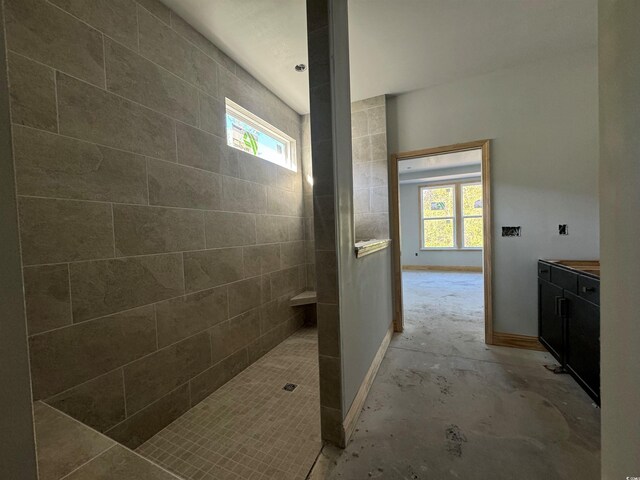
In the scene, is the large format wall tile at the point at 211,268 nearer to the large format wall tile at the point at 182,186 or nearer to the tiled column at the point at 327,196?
the large format wall tile at the point at 182,186

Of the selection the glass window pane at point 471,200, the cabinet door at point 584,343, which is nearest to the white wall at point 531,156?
the cabinet door at point 584,343

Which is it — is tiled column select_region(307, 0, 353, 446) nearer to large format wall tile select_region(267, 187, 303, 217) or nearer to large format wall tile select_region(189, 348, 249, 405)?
large format wall tile select_region(189, 348, 249, 405)

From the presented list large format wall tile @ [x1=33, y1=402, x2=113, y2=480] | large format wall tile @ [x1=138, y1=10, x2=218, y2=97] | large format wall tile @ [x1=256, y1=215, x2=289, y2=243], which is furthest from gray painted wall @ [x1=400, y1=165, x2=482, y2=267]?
large format wall tile @ [x1=33, y1=402, x2=113, y2=480]

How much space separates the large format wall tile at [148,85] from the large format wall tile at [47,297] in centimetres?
102

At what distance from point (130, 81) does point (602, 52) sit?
6.85ft

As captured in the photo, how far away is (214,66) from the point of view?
2.06 meters

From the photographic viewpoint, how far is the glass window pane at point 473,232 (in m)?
6.97

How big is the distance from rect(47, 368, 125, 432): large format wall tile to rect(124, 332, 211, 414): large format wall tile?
45 millimetres

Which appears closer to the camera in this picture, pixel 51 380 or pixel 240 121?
pixel 51 380

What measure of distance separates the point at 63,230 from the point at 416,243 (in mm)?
7764

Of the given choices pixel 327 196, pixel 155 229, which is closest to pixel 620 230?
pixel 327 196

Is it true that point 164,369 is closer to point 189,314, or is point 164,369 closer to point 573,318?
point 189,314

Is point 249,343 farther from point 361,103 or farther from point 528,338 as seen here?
point 361,103

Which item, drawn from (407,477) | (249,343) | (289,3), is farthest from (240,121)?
(407,477)
